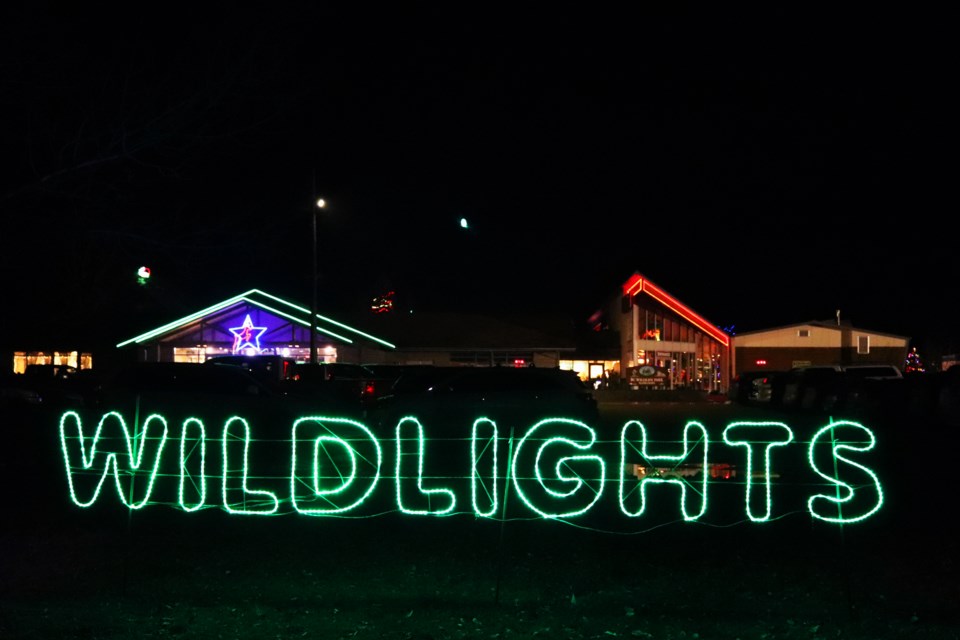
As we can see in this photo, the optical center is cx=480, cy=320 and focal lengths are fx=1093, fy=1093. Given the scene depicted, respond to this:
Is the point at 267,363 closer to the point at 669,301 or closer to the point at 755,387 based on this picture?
the point at 755,387

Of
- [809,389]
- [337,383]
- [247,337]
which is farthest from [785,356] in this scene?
[337,383]

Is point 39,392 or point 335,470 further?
point 39,392

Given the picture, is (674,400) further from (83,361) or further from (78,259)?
(83,361)

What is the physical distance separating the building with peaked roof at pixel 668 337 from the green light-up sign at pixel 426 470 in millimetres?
33574

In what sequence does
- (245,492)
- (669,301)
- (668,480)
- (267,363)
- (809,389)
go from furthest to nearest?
(669,301), (809,389), (267,363), (245,492), (668,480)

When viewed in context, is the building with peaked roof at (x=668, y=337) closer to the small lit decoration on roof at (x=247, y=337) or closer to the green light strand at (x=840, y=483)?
the small lit decoration on roof at (x=247, y=337)

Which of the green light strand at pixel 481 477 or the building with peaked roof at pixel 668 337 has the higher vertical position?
the building with peaked roof at pixel 668 337

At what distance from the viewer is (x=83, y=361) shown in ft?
185

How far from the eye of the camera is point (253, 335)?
45.7 metres

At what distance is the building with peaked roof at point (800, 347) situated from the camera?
194ft

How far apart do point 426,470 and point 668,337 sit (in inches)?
1616

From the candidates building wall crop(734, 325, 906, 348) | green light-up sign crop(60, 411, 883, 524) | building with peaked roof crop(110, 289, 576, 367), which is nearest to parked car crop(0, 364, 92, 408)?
green light-up sign crop(60, 411, 883, 524)

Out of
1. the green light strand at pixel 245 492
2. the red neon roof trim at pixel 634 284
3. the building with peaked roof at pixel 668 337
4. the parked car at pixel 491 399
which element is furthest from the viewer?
the building with peaked roof at pixel 668 337

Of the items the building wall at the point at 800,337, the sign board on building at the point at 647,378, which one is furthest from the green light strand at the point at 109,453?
the building wall at the point at 800,337
